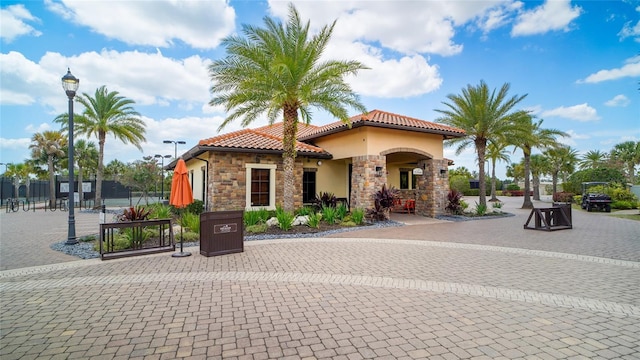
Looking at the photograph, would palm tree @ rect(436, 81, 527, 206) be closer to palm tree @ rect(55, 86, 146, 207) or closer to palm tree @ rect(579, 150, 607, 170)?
palm tree @ rect(55, 86, 146, 207)

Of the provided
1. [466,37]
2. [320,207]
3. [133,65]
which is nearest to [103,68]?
[133,65]

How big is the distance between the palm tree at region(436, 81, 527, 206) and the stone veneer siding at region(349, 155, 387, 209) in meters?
→ 7.59

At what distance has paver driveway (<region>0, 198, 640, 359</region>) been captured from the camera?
3395mm

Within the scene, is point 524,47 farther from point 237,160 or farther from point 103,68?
point 103,68

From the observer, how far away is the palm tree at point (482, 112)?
18.1m

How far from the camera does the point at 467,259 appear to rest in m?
7.40

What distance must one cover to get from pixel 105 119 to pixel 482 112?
24847 mm

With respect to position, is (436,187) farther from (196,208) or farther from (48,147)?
(48,147)

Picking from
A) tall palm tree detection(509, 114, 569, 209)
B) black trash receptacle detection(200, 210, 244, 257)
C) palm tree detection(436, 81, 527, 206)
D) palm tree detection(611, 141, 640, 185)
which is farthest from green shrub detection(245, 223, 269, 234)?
palm tree detection(611, 141, 640, 185)

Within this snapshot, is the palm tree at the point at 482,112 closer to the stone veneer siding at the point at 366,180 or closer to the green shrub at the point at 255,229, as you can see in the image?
the stone veneer siding at the point at 366,180

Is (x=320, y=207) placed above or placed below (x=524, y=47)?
below

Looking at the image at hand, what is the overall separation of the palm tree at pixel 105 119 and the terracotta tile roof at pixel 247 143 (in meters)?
11.8

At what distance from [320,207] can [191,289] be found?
10387mm

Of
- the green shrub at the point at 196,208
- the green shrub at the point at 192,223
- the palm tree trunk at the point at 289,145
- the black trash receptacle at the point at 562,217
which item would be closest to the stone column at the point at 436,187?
the black trash receptacle at the point at 562,217
